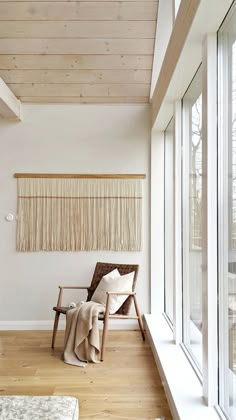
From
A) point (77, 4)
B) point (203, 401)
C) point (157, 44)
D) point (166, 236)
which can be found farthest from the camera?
point (166, 236)

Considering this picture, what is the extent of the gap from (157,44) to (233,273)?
2912mm

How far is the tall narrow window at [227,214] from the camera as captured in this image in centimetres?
220

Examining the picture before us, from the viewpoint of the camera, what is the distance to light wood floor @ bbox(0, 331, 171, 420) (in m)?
2.92

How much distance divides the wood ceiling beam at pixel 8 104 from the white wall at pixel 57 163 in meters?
0.13

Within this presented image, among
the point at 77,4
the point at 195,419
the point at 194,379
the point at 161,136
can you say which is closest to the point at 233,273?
the point at 195,419

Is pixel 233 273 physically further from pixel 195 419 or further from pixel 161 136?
pixel 161 136

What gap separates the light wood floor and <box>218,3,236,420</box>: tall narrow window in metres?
0.72

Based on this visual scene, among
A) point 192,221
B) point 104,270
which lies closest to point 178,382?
point 192,221

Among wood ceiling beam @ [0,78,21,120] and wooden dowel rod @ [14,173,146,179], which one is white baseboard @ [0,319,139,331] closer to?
wooden dowel rod @ [14,173,146,179]

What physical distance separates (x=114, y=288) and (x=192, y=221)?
143cm

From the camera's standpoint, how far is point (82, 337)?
3.87m

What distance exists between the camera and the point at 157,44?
4.33m

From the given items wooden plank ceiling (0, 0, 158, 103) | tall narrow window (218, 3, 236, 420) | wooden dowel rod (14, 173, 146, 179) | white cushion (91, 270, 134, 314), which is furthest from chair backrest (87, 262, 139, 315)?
tall narrow window (218, 3, 236, 420)

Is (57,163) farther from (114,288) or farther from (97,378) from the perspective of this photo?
(97,378)
